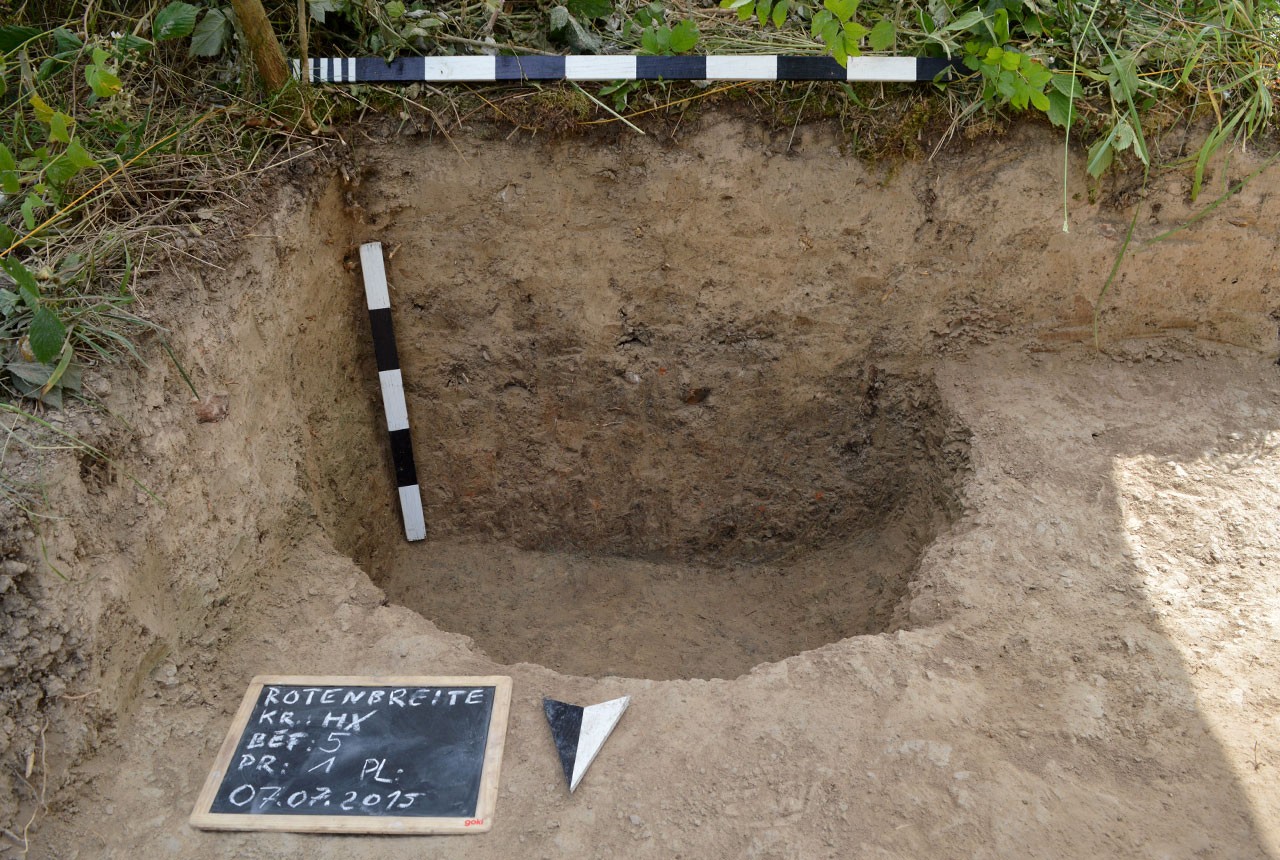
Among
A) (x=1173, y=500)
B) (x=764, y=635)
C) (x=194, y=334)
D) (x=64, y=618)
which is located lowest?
(x=764, y=635)

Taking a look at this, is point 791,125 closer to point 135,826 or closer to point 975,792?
point 975,792

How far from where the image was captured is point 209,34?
9.25 ft

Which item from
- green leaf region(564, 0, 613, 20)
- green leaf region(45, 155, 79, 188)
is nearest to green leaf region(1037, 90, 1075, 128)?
green leaf region(564, 0, 613, 20)

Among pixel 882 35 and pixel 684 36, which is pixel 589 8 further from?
pixel 882 35

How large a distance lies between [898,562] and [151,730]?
229 cm

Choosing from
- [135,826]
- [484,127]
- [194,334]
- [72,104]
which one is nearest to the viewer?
[135,826]

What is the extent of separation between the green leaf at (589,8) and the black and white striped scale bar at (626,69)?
10.5 inches

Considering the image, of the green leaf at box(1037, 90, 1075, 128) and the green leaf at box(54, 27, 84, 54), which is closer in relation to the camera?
the green leaf at box(54, 27, 84, 54)

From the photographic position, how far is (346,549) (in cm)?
304

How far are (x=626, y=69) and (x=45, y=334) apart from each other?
1.82 m

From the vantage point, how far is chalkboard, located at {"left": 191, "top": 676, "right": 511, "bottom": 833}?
1805 millimetres

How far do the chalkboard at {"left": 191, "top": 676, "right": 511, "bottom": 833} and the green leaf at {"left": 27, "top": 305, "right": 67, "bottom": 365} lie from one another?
0.87 m

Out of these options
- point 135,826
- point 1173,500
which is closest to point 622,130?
point 1173,500

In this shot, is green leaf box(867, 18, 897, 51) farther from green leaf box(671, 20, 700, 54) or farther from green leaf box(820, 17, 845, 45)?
green leaf box(671, 20, 700, 54)
